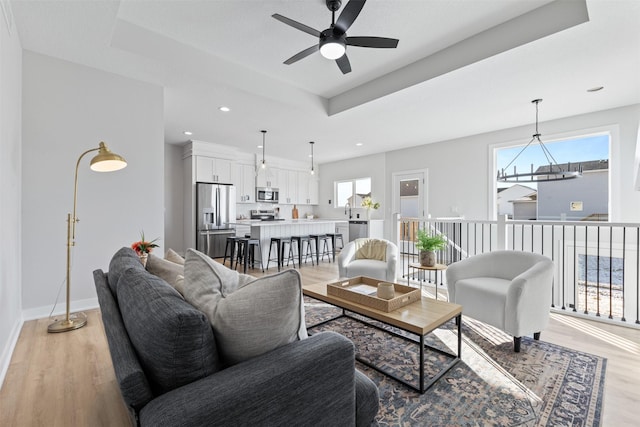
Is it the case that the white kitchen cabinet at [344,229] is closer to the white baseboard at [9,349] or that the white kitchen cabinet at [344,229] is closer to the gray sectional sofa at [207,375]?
the white baseboard at [9,349]

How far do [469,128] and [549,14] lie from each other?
3042 mm

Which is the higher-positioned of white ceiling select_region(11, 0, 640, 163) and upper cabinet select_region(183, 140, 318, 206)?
white ceiling select_region(11, 0, 640, 163)

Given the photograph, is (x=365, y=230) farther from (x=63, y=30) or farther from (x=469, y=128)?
(x=63, y=30)

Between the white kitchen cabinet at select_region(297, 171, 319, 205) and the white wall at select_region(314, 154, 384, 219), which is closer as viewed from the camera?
the white wall at select_region(314, 154, 384, 219)

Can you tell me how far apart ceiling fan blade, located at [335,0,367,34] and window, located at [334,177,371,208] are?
600 cm

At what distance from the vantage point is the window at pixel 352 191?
8.34m

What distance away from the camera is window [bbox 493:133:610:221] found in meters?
4.77

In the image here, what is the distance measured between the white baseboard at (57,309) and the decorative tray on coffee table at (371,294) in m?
2.74

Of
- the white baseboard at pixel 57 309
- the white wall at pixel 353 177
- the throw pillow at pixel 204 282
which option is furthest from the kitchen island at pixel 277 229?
the throw pillow at pixel 204 282

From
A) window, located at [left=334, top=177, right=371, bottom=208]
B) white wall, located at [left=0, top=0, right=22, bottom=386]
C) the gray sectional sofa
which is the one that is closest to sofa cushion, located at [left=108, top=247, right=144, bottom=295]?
the gray sectional sofa

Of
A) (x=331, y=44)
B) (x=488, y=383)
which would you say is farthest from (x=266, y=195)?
(x=488, y=383)

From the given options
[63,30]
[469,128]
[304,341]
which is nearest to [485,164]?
[469,128]

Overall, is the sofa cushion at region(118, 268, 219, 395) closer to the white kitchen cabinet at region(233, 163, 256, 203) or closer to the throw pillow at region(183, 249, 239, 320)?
the throw pillow at region(183, 249, 239, 320)

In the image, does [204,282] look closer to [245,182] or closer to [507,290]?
[507,290]
